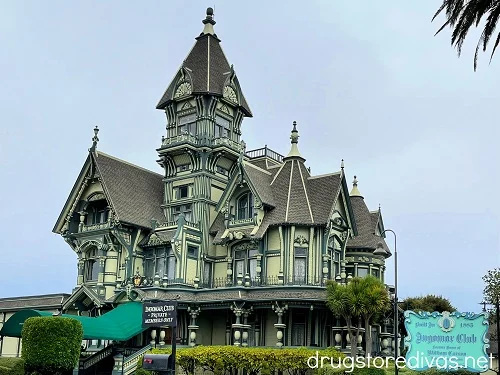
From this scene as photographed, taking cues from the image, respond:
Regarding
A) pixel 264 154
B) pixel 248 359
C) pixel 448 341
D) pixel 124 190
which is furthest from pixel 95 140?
pixel 448 341

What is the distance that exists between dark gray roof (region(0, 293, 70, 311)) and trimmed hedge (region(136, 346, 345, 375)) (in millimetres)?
14350

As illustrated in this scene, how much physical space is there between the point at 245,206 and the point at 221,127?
834cm

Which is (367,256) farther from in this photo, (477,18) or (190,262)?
(477,18)

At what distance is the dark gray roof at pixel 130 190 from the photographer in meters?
47.7

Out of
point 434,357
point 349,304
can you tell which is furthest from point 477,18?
point 349,304

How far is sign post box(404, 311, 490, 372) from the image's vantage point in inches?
925

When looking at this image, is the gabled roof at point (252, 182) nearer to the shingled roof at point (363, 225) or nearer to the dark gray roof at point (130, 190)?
the dark gray roof at point (130, 190)

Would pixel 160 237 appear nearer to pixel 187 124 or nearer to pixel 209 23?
pixel 187 124

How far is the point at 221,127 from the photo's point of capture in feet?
169

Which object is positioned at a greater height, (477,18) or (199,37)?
(199,37)

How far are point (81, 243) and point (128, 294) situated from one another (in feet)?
25.0

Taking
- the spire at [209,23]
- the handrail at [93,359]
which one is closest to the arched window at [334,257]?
the handrail at [93,359]

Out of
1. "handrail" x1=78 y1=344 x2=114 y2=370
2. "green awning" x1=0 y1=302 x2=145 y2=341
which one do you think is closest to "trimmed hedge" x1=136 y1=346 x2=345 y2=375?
"green awning" x1=0 y1=302 x2=145 y2=341

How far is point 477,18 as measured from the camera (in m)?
18.2
